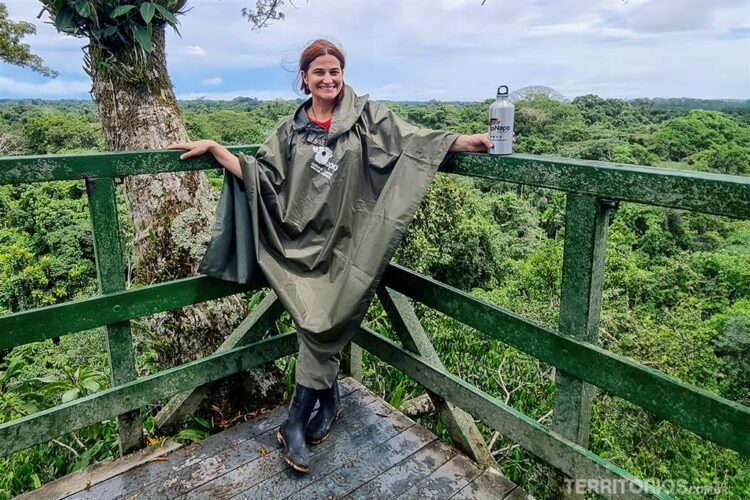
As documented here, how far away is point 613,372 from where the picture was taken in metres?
1.55

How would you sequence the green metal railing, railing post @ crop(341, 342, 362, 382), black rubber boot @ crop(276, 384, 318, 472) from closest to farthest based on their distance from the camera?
the green metal railing < black rubber boot @ crop(276, 384, 318, 472) < railing post @ crop(341, 342, 362, 382)

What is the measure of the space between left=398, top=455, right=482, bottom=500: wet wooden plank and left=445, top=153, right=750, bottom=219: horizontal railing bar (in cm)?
106

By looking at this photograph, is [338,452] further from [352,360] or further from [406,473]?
[352,360]

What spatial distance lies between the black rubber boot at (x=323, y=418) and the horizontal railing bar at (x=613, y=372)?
558mm

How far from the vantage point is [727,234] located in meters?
21.4

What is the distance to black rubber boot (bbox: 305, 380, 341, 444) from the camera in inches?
86.6

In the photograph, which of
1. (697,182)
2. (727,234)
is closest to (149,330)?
(697,182)

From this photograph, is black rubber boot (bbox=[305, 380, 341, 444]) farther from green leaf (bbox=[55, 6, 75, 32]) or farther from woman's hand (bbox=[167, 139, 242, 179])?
green leaf (bbox=[55, 6, 75, 32])

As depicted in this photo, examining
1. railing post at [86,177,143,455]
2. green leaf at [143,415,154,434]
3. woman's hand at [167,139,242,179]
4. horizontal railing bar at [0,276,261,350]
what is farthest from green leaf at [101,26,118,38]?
green leaf at [143,415,154,434]

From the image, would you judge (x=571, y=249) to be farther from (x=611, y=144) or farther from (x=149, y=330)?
(x=611, y=144)

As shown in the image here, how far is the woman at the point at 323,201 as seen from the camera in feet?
6.40

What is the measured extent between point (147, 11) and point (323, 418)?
2229 millimetres

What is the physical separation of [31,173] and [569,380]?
1753 millimetres

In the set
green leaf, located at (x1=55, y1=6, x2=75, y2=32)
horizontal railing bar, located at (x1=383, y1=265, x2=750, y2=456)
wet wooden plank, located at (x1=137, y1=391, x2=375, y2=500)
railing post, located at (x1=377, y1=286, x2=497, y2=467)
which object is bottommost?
wet wooden plank, located at (x1=137, y1=391, x2=375, y2=500)
